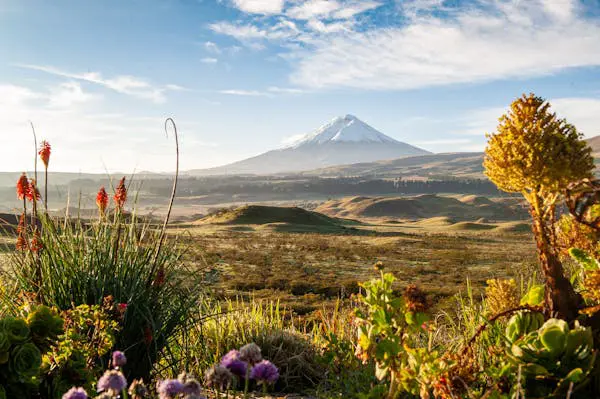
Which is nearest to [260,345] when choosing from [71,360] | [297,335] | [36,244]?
[297,335]

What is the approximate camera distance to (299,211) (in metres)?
68.2

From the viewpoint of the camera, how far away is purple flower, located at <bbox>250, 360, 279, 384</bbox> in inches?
66.0

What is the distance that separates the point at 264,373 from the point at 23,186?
8.80ft

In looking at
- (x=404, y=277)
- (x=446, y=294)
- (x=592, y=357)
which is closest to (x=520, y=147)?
(x=592, y=357)

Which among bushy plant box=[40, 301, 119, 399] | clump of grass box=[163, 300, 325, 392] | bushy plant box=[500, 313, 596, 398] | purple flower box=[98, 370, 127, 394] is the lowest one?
clump of grass box=[163, 300, 325, 392]

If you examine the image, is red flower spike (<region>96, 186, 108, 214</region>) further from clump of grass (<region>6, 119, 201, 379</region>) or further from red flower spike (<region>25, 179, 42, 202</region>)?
red flower spike (<region>25, 179, 42, 202</region>)

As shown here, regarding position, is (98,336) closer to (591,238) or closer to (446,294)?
(591,238)

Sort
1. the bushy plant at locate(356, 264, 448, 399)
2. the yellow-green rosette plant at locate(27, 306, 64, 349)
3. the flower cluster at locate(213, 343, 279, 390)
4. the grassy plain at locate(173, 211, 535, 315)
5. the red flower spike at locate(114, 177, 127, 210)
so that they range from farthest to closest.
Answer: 1. the grassy plain at locate(173, 211, 535, 315)
2. the red flower spike at locate(114, 177, 127, 210)
3. the yellow-green rosette plant at locate(27, 306, 64, 349)
4. the bushy plant at locate(356, 264, 448, 399)
5. the flower cluster at locate(213, 343, 279, 390)

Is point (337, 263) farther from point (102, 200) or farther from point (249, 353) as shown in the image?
point (249, 353)

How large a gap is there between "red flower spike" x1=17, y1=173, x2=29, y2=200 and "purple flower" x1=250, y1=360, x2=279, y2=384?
103 inches

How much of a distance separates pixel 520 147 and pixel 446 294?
64.6 feet

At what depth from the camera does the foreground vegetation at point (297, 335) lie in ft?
5.97

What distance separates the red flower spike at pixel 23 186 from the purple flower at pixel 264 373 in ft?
8.58

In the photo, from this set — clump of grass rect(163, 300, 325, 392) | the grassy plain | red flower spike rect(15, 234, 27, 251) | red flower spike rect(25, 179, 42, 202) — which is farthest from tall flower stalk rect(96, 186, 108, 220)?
the grassy plain
